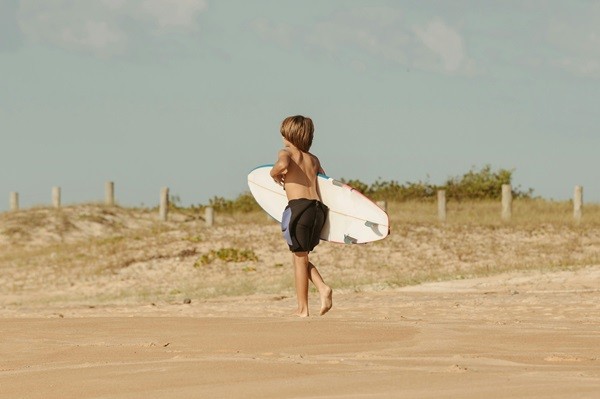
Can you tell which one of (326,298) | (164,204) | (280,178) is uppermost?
(164,204)

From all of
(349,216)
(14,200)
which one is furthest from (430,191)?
→ (349,216)

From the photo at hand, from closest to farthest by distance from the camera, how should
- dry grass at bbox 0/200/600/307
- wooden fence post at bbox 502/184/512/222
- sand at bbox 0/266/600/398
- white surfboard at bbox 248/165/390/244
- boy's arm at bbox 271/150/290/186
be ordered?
sand at bbox 0/266/600/398 → boy's arm at bbox 271/150/290/186 → white surfboard at bbox 248/165/390/244 → dry grass at bbox 0/200/600/307 → wooden fence post at bbox 502/184/512/222

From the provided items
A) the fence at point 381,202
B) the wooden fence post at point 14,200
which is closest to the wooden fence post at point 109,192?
the fence at point 381,202

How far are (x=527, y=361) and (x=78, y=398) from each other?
2691 millimetres

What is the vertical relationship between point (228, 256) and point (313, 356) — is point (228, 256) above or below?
above

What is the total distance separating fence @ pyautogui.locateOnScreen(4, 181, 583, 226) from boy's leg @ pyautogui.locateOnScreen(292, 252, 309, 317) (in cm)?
1415

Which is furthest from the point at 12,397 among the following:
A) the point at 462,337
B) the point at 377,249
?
the point at 377,249

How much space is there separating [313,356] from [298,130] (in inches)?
150

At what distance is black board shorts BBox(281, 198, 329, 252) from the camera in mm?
10195

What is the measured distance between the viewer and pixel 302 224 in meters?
10.2

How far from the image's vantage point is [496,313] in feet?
36.4

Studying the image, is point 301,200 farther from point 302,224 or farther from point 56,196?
point 56,196

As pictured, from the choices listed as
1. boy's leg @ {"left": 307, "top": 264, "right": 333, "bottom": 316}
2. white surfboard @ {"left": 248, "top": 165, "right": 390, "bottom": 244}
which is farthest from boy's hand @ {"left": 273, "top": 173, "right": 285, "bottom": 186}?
boy's leg @ {"left": 307, "top": 264, "right": 333, "bottom": 316}

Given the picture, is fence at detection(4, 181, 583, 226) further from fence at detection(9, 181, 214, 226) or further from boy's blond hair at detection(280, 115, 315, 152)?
boy's blond hair at detection(280, 115, 315, 152)
